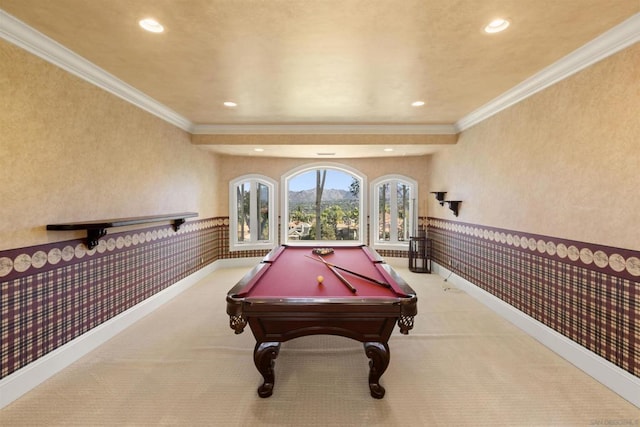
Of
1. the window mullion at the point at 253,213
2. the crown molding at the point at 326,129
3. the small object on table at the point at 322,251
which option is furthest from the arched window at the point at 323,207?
the small object on table at the point at 322,251

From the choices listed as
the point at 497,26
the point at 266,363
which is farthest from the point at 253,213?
the point at 497,26

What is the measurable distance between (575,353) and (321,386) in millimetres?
2229

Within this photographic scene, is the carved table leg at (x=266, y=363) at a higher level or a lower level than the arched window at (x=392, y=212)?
lower

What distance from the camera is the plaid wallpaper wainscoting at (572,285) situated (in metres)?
2.11

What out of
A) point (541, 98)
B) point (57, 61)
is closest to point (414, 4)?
point (541, 98)

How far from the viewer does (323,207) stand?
6.68 m

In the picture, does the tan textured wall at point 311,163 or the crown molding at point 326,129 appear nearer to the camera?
the crown molding at point 326,129

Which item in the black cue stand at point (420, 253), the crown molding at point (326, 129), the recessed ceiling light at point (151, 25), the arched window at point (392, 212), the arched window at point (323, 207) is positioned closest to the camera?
the recessed ceiling light at point (151, 25)

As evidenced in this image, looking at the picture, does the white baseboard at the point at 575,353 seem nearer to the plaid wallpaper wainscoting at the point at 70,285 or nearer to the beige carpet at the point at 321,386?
the beige carpet at the point at 321,386

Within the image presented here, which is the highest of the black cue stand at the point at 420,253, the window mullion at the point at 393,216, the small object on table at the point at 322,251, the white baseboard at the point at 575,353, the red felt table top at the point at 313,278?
the window mullion at the point at 393,216

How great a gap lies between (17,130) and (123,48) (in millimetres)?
974

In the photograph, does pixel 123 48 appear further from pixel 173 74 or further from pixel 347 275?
pixel 347 275

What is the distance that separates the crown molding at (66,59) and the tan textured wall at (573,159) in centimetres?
428

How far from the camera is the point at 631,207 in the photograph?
2049 millimetres
